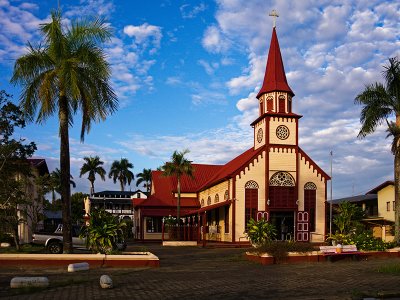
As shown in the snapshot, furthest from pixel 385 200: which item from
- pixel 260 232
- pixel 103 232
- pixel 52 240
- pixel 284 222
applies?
pixel 103 232

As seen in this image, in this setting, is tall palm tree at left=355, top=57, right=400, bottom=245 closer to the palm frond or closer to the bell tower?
the palm frond

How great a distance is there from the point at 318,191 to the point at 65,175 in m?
25.0

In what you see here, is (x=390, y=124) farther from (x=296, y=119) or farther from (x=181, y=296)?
(x=181, y=296)

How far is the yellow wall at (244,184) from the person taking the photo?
121 ft

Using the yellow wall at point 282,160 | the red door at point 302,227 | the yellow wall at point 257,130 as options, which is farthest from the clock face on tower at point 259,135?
the red door at point 302,227

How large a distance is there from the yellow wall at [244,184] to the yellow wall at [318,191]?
315cm

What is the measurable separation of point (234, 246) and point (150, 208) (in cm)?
1469

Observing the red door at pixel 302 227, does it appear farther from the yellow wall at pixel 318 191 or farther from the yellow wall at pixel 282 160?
the yellow wall at pixel 282 160

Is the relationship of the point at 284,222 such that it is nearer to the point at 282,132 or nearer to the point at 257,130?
the point at 282,132

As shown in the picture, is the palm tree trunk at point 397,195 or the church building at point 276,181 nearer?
the palm tree trunk at point 397,195

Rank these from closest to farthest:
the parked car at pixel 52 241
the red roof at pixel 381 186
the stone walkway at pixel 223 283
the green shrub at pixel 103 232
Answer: the stone walkway at pixel 223 283 < the green shrub at pixel 103 232 < the parked car at pixel 52 241 < the red roof at pixel 381 186

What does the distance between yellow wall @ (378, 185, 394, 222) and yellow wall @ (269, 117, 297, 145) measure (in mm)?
13062

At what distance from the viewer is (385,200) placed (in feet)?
153

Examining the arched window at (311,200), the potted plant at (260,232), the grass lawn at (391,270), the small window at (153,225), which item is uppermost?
the arched window at (311,200)
